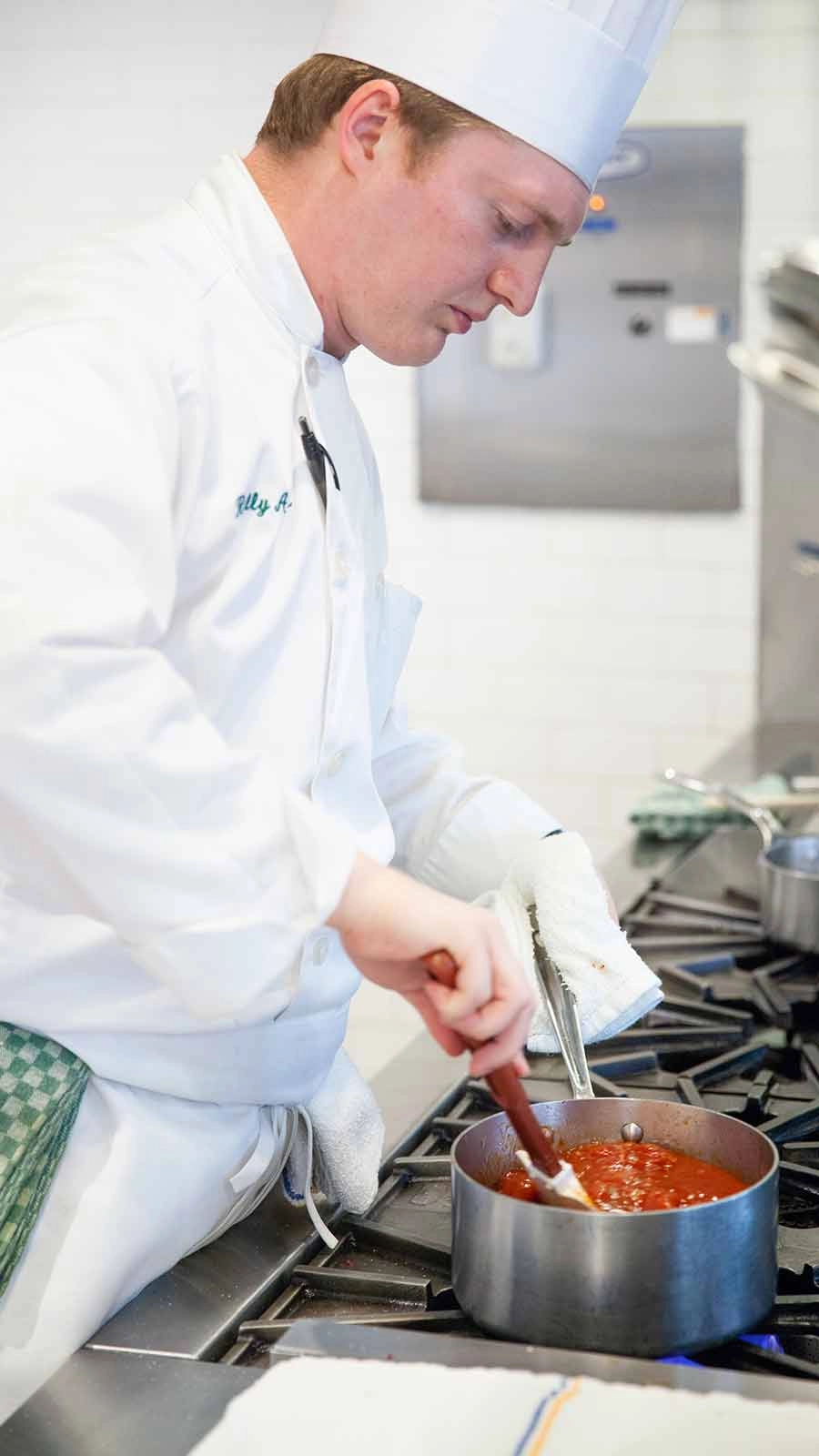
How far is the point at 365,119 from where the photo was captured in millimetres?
1341

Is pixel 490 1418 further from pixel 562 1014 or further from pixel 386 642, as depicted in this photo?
pixel 386 642

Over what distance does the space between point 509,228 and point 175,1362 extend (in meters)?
0.92

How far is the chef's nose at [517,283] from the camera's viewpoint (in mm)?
1398

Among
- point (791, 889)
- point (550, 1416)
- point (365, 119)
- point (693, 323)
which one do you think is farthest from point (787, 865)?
point (693, 323)

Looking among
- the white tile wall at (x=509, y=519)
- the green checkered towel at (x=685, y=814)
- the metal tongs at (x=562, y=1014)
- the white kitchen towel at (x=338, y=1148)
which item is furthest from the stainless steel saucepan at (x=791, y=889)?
the white tile wall at (x=509, y=519)

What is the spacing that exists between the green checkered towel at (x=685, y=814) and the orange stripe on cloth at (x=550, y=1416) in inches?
74.7

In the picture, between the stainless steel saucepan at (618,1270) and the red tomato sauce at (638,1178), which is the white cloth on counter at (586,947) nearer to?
the red tomato sauce at (638,1178)

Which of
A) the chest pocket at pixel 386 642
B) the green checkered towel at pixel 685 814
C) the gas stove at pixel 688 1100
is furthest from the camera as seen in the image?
the green checkered towel at pixel 685 814

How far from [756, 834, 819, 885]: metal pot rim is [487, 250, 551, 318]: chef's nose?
1.04 meters

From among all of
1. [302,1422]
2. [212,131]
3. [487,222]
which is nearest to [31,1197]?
[302,1422]

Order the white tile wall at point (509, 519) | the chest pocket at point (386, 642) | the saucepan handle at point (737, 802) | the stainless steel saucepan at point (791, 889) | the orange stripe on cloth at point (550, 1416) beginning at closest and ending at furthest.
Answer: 1. the orange stripe on cloth at point (550, 1416)
2. the chest pocket at point (386, 642)
3. the stainless steel saucepan at point (791, 889)
4. the saucepan handle at point (737, 802)
5. the white tile wall at point (509, 519)

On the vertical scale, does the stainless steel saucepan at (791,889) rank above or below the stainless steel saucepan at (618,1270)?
below

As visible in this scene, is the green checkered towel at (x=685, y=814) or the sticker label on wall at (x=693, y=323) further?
the sticker label on wall at (x=693, y=323)

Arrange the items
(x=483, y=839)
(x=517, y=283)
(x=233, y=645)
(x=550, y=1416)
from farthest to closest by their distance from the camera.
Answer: (x=483, y=839), (x=517, y=283), (x=233, y=645), (x=550, y=1416)
